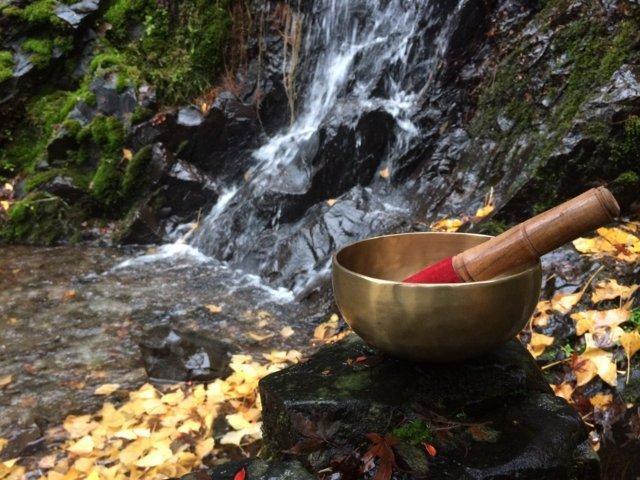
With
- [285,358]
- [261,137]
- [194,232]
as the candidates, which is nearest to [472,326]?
[285,358]

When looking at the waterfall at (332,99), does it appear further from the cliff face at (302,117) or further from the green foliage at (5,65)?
the green foliage at (5,65)

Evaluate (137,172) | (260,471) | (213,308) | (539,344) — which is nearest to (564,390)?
(539,344)

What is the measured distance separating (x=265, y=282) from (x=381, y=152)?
1.92m

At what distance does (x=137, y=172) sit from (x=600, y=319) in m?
6.01

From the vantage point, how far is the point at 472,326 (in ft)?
5.70

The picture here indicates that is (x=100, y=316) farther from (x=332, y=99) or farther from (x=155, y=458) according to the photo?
(x=332, y=99)

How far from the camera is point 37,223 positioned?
7082mm

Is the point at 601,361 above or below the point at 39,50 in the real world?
below

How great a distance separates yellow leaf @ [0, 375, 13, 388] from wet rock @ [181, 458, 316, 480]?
2.75 meters

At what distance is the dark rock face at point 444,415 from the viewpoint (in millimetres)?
1704

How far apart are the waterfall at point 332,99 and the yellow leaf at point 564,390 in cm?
289

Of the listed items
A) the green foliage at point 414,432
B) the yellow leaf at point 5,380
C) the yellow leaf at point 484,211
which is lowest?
the yellow leaf at point 5,380

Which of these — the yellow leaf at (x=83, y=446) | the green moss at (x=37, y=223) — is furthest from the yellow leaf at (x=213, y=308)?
the green moss at (x=37, y=223)

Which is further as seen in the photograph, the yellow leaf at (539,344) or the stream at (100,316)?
the stream at (100,316)
